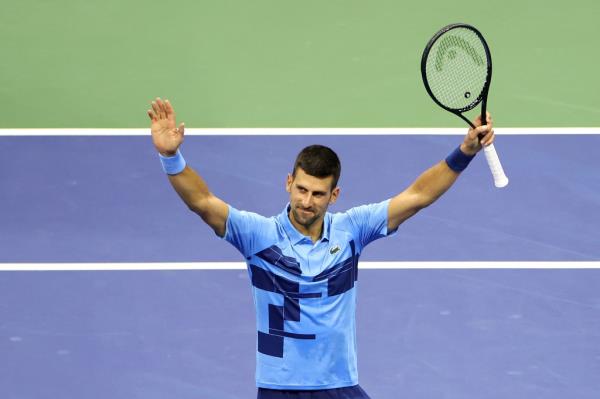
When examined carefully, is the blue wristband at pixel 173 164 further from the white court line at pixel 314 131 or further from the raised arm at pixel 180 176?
the white court line at pixel 314 131

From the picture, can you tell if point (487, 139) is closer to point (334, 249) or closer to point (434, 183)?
point (434, 183)

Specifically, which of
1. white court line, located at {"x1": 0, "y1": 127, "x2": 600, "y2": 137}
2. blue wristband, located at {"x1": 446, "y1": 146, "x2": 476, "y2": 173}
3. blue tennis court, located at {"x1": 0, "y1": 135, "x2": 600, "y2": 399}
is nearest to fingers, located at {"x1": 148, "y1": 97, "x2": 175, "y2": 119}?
blue wristband, located at {"x1": 446, "y1": 146, "x2": 476, "y2": 173}

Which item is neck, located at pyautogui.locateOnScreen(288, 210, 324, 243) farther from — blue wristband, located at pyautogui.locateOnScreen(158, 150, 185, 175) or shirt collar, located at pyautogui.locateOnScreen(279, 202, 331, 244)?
blue wristband, located at pyautogui.locateOnScreen(158, 150, 185, 175)

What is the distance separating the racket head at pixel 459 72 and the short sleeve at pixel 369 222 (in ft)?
2.50

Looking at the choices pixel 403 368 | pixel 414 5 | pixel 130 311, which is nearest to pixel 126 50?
pixel 414 5

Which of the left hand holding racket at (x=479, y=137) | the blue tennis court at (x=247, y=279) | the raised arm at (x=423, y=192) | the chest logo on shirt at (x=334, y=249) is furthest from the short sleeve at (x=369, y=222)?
the blue tennis court at (x=247, y=279)

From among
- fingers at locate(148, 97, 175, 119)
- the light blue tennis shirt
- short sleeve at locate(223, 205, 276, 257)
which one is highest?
fingers at locate(148, 97, 175, 119)

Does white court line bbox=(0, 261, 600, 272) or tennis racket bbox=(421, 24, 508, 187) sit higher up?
tennis racket bbox=(421, 24, 508, 187)

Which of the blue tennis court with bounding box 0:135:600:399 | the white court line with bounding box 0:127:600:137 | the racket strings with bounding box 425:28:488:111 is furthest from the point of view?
the white court line with bounding box 0:127:600:137

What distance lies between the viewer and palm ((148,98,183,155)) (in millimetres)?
7000

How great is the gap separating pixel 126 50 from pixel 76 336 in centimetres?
436

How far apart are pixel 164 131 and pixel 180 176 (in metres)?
0.25

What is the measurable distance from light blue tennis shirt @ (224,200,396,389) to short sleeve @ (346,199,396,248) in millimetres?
158

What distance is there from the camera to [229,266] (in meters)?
11.1
